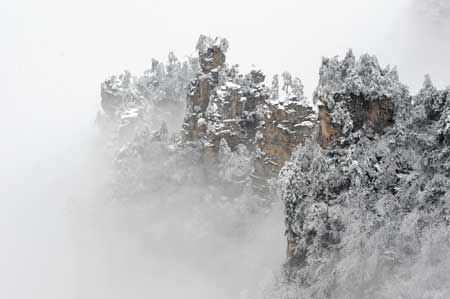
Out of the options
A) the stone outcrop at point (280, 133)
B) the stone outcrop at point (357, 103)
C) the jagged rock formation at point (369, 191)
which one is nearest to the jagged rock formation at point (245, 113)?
the stone outcrop at point (280, 133)

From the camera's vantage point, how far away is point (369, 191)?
31.1 m

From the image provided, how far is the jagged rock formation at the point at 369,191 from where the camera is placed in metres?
28.9

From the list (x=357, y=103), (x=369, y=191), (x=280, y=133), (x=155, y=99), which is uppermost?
(x=155, y=99)

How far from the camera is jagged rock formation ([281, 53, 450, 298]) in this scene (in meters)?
28.9

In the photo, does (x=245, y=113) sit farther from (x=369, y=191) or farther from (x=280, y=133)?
(x=369, y=191)

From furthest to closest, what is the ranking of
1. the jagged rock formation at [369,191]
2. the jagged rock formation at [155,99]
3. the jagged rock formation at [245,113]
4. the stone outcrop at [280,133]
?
the jagged rock formation at [155,99], the jagged rock formation at [245,113], the stone outcrop at [280,133], the jagged rock formation at [369,191]

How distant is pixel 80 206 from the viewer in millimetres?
74688

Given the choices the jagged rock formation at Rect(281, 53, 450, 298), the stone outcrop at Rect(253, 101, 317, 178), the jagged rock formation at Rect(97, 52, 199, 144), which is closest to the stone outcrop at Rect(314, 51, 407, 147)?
the jagged rock formation at Rect(281, 53, 450, 298)

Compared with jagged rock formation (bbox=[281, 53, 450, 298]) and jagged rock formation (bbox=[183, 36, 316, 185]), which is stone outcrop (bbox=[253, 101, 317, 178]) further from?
jagged rock formation (bbox=[281, 53, 450, 298])

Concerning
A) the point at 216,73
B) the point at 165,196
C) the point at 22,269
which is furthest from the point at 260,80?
the point at 22,269

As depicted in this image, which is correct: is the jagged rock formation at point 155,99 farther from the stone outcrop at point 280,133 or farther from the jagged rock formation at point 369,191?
the jagged rock formation at point 369,191

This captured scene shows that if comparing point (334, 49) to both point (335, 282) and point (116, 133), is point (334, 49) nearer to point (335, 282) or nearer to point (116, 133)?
point (116, 133)

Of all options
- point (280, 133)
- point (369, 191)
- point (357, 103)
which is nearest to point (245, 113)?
point (280, 133)

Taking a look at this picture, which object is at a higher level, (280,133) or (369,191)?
(280,133)
